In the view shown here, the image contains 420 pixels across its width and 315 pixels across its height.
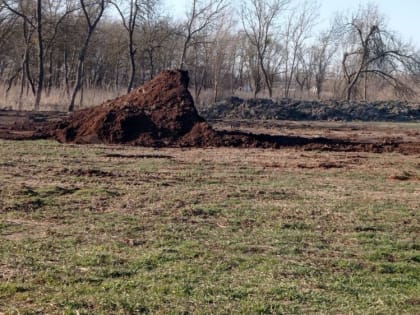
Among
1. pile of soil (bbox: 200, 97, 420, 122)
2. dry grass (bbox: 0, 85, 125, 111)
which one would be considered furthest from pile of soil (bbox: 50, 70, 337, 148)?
dry grass (bbox: 0, 85, 125, 111)

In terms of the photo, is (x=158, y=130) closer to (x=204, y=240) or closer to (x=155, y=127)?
(x=155, y=127)

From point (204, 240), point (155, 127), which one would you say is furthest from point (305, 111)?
point (204, 240)

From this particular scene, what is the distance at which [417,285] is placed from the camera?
620cm

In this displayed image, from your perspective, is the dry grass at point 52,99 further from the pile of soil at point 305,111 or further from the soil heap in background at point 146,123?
the soil heap in background at point 146,123

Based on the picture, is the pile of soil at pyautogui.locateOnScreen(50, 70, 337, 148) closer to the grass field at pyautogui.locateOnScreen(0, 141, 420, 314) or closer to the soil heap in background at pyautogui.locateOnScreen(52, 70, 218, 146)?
the soil heap in background at pyautogui.locateOnScreen(52, 70, 218, 146)

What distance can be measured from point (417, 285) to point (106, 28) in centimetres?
5604

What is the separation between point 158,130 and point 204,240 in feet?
47.9

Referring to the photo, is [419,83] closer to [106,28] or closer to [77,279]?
[106,28]

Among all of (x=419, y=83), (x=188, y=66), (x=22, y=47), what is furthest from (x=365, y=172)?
(x=188, y=66)

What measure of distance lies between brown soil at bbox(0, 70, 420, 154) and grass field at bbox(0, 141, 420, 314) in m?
6.23

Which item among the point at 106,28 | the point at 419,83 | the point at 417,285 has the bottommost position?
the point at 417,285

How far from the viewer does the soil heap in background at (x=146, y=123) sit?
21.5 metres

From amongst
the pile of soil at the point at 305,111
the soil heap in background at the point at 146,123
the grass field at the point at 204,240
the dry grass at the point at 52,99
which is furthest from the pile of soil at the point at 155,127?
the dry grass at the point at 52,99

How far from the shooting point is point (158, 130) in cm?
2211
